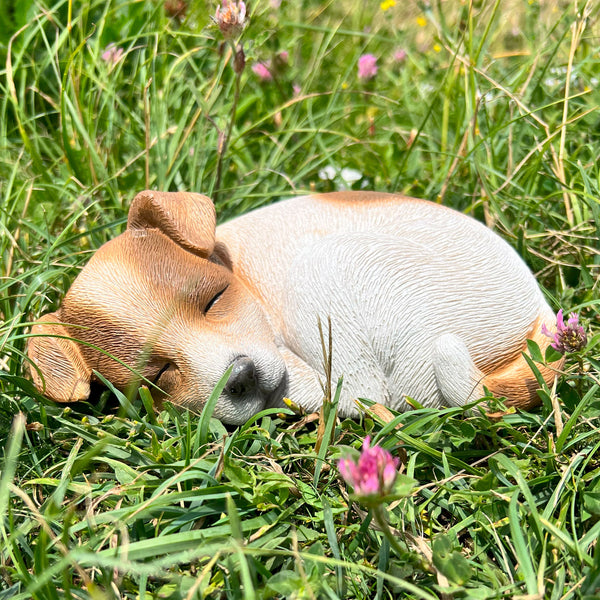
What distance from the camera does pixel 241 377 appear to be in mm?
2041

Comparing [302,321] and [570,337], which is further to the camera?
[302,321]

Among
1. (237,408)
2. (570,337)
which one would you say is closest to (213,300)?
(237,408)

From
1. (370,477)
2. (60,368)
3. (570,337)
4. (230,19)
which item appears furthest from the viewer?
(230,19)

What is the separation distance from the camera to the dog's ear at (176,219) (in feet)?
6.90

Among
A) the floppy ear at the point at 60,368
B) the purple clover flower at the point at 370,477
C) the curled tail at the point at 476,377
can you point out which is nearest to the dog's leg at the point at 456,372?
the curled tail at the point at 476,377

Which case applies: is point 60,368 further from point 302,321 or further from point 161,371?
point 302,321

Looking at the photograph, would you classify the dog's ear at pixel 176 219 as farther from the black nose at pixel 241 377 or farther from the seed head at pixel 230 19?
the seed head at pixel 230 19

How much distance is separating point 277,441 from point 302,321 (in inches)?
16.1

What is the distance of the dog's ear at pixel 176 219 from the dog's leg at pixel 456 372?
83 cm

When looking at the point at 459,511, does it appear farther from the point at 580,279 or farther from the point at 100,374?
the point at 580,279

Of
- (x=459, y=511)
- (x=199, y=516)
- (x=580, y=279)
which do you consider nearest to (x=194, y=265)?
(x=199, y=516)

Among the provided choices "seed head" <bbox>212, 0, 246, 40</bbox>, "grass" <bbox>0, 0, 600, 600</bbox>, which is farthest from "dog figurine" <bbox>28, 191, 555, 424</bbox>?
"seed head" <bbox>212, 0, 246, 40</bbox>

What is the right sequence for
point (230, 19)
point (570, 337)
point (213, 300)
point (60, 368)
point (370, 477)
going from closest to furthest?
1. point (370, 477)
2. point (570, 337)
3. point (60, 368)
4. point (213, 300)
5. point (230, 19)

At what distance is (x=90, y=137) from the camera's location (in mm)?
3170
